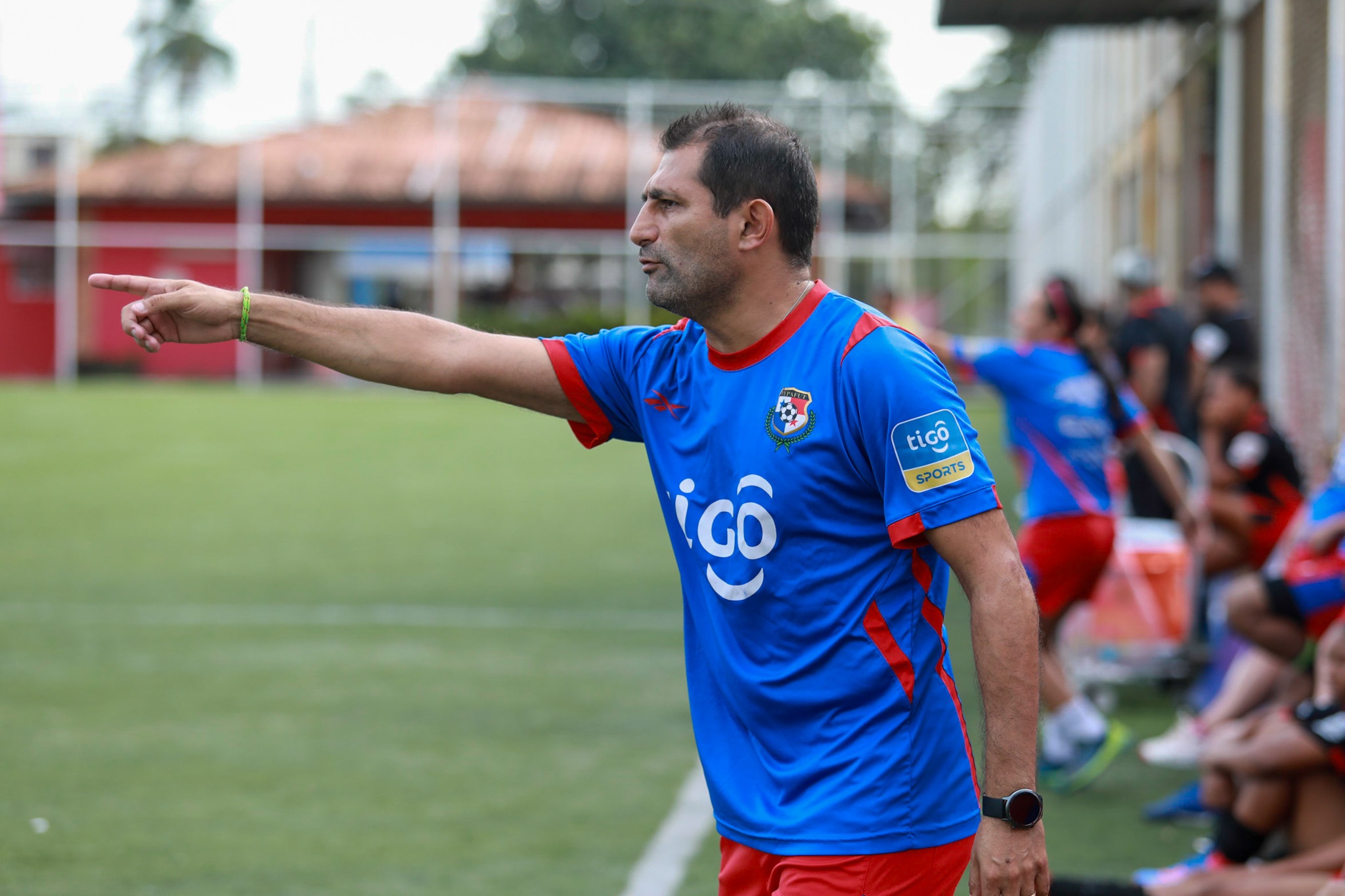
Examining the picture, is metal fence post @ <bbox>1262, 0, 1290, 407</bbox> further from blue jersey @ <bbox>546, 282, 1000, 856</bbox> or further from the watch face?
the watch face

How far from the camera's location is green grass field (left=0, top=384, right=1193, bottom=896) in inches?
217

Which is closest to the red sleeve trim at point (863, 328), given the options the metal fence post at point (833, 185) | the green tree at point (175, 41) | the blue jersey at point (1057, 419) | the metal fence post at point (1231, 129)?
the blue jersey at point (1057, 419)

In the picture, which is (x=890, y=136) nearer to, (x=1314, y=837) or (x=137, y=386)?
(x=137, y=386)

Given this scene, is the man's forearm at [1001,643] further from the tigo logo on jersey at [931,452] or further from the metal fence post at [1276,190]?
the metal fence post at [1276,190]

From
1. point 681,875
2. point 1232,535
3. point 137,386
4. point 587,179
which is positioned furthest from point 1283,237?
point 587,179

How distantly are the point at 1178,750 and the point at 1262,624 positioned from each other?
1238 millimetres

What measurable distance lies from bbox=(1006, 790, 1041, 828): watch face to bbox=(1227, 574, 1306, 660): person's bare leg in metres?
3.64

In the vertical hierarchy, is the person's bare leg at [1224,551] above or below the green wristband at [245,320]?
below

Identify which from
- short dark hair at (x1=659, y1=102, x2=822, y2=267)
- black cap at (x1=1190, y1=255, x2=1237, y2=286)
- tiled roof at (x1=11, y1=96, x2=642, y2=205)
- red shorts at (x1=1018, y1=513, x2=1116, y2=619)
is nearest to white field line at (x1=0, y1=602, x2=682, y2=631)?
red shorts at (x1=1018, y1=513, x2=1116, y2=619)

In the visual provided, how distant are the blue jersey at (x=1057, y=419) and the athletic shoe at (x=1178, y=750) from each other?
1.06 metres

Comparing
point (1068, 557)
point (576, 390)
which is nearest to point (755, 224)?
point (576, 390)

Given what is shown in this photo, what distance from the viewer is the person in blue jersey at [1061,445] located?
271 inches

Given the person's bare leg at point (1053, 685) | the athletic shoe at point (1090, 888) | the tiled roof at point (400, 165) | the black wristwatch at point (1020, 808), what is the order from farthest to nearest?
the tiled roof at point (400, 165) < the person's bare leg at point (1053, 685) < the athletic shoe at point (1090, 888) < the black wristwatch at point (1020, 808)

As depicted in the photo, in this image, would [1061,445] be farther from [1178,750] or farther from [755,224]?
[755,224]
